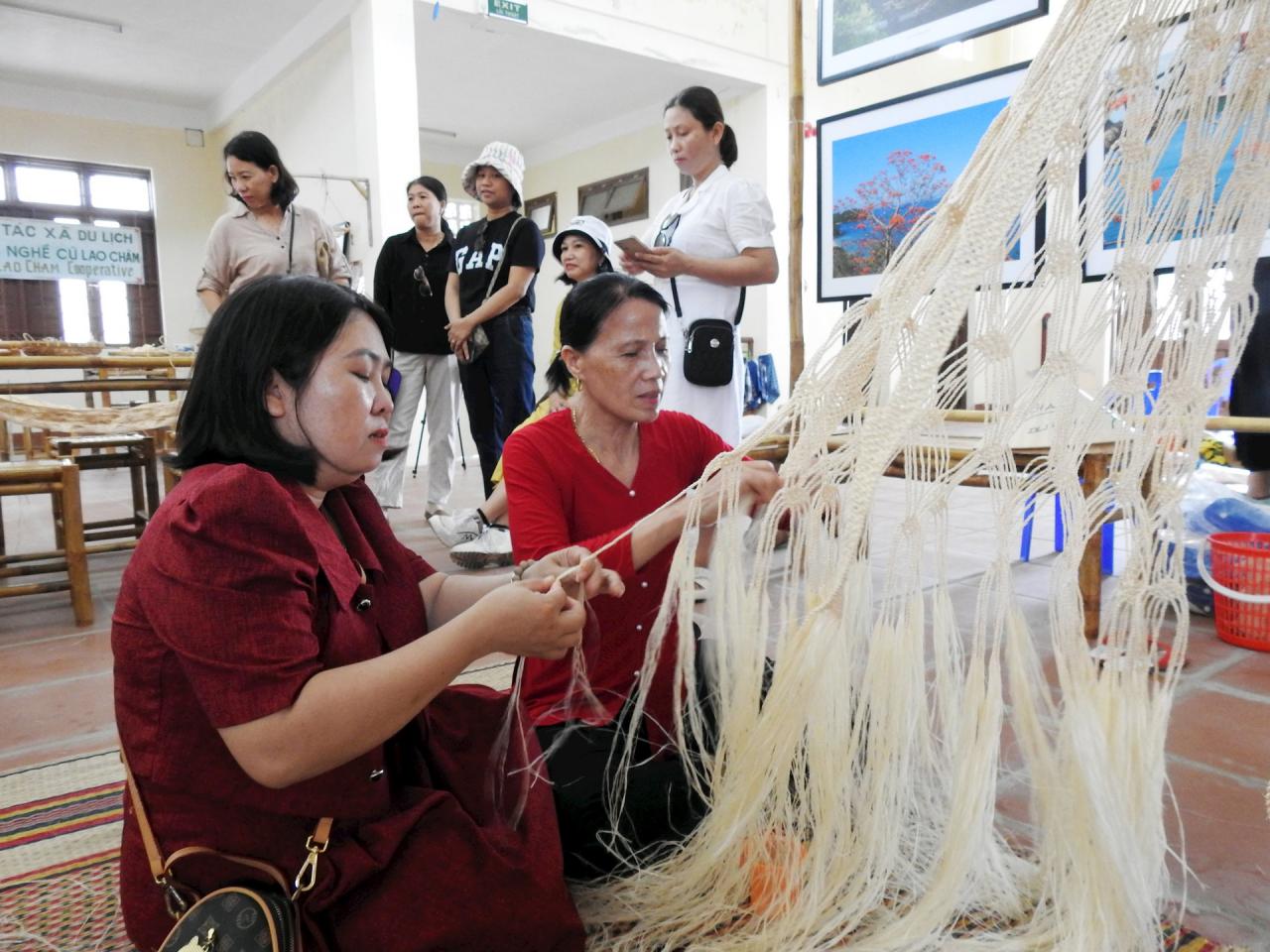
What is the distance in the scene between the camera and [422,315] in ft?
A: 11.6

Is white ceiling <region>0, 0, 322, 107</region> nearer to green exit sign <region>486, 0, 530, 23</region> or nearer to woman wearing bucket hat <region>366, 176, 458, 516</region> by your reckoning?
green exit sign <region>486, 0, 530, 23</region>

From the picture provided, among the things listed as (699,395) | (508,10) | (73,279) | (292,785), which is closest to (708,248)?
(699,395)

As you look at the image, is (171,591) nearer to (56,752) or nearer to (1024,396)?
(1024,396)

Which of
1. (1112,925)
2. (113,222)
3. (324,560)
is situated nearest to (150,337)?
(113,222)

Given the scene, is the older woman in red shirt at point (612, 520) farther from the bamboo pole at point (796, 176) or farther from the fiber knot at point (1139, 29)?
the bamboo pole at point (796, 176)

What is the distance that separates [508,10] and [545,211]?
3.27 m

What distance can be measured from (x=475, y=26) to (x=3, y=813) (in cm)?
524

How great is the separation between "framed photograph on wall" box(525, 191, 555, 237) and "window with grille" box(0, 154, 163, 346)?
3.35 meters

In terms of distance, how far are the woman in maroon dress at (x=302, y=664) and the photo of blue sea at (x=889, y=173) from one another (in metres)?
1.99

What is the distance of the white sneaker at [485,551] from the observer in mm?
2967

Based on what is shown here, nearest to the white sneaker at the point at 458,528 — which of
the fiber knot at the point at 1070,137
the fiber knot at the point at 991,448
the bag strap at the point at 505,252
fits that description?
the bag strap at the point at 505,252

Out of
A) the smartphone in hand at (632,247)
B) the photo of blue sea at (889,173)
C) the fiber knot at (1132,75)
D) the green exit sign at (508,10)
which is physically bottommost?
the fiber knot at (1132,75)

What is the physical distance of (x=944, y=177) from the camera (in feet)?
8.16

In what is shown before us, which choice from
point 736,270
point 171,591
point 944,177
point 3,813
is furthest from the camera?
point 944,177
